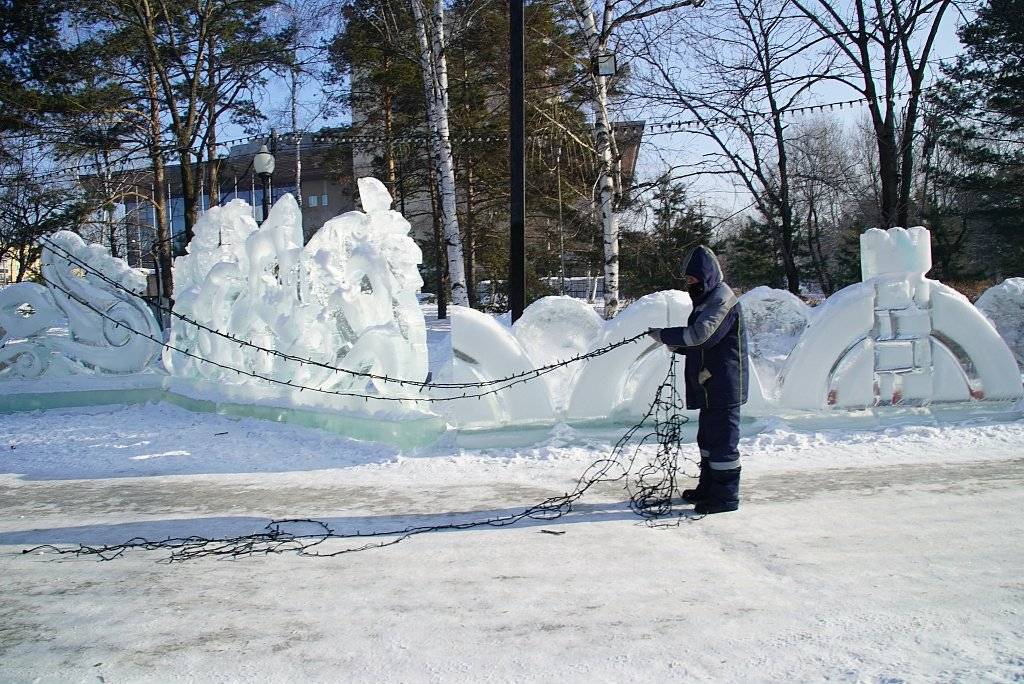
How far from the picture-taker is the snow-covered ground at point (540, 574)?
3312 mm

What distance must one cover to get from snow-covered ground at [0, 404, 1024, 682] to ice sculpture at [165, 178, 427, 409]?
1.14 meters

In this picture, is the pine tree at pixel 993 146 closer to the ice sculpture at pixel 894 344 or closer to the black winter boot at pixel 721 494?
the ice sculpture at pixel 894 344

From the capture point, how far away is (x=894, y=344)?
23.8ft

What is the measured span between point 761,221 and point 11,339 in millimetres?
27326

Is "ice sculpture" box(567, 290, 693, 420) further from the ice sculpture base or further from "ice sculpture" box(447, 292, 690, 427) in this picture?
the ice sculpture base

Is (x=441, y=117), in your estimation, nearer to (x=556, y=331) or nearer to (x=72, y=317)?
(x=72, y=317)

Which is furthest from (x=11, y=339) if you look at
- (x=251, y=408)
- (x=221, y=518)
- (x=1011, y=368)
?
(x=1011, y=368)

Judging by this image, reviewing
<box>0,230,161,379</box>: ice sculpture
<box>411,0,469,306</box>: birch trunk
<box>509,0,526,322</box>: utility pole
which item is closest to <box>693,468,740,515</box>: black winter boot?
<box>509,0,526,322</box>: utility pole

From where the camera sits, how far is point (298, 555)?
477 centimetres

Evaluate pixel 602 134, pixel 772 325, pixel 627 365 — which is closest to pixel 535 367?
pixel 627 365

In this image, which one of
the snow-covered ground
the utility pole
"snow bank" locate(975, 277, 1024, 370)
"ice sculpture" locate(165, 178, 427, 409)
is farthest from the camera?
the utility pole

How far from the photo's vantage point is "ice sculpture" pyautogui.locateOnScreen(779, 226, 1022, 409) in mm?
7211

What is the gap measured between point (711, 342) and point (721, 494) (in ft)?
3.31

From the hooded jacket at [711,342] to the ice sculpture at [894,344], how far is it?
222 cm
